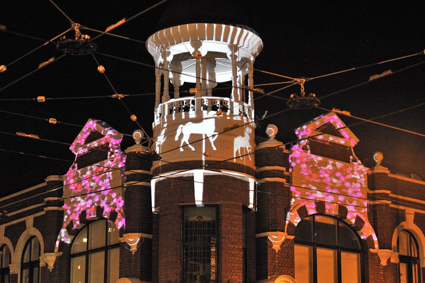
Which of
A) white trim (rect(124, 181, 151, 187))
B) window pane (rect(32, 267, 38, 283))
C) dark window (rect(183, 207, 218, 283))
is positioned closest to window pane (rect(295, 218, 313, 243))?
dark window (rect(183, 207, 218, 283))

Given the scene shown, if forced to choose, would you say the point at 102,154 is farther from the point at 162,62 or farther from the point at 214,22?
the point at 214,22

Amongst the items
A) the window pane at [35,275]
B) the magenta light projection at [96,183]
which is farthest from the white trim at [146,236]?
the window pane at [35,275]

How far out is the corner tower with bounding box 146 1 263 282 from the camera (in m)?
25.6

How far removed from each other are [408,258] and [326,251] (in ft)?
14.6

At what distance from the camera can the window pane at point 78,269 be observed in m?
30.5

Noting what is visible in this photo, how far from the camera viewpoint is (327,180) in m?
28.8

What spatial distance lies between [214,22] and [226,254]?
26.0 ft

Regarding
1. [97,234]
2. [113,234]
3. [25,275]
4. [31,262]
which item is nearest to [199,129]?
[113,234]

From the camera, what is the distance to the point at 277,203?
88.0ft

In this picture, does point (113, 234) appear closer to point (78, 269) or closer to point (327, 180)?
point (78, 269)

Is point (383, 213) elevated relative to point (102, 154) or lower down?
lower down

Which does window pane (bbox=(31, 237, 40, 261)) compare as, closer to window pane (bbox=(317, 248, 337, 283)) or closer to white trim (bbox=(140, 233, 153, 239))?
white trim (bbox=(140, 233, 153, 239))

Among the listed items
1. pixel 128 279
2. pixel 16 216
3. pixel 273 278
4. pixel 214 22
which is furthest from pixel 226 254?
pixel 16 216

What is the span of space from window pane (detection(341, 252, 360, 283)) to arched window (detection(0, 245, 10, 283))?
625 inches
